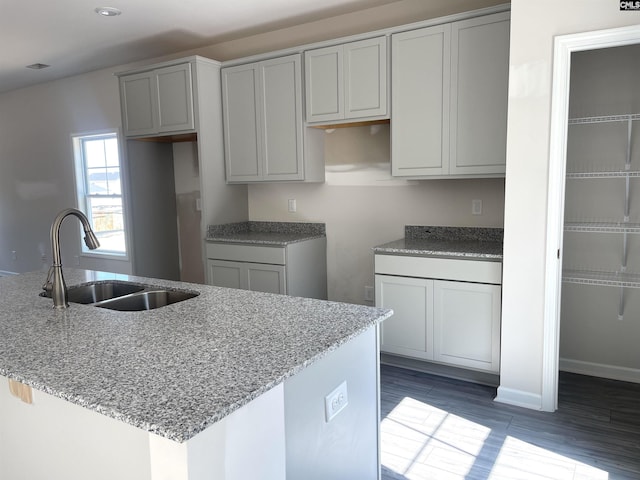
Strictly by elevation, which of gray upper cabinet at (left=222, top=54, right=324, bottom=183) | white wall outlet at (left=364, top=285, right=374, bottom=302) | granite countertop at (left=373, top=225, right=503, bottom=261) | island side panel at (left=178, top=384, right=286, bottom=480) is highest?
gray upper cabinet at (left=222, top=54, right=324, bottom=183)

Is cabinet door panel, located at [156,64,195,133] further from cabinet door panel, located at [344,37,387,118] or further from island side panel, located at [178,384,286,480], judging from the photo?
island side panel, located at [178,384,286,480]

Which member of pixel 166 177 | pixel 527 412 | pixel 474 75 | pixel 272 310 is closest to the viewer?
pixel 272 310

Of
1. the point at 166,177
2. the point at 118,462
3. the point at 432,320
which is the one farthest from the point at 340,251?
the point at 118,462

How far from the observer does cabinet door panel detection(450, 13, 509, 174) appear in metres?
2.92

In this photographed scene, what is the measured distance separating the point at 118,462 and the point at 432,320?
7.57ft

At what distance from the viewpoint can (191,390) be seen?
1.08m

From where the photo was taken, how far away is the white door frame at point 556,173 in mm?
2391

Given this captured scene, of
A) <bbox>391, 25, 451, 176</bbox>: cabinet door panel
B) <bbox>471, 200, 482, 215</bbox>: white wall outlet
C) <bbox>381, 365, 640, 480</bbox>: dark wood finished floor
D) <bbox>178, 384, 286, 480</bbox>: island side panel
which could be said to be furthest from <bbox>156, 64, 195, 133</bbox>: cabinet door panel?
<bbox>178, 384, 286, 480</bbox>: island side panel

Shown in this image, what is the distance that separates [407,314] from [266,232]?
5.77ft

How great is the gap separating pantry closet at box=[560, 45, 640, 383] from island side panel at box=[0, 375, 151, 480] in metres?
2.72

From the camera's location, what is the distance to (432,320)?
313 cm

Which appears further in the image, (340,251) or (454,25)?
(340,251)

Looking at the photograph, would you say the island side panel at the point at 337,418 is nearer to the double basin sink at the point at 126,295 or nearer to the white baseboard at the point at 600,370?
the double basin sink at the point at 126,295

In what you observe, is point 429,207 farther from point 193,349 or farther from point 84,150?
point 84,150
